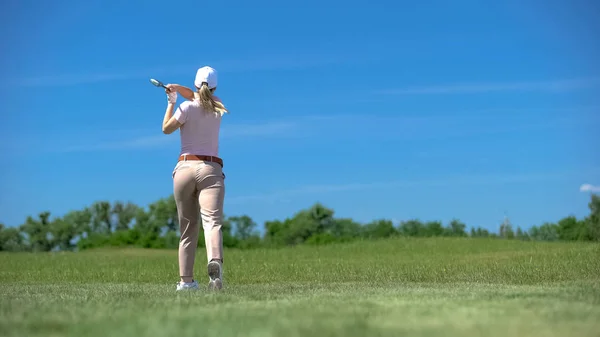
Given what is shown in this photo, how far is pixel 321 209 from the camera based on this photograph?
121 feet

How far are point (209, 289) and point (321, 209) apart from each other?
2796 centimetres

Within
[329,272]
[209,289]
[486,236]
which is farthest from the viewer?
[486,236]

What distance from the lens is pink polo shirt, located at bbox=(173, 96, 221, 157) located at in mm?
9211

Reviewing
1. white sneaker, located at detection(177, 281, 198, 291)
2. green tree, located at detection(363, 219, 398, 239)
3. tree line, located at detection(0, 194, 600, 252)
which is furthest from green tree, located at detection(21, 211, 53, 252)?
white sneaker, located at detection(177, 281, 198, 291)

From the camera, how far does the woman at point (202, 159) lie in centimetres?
912

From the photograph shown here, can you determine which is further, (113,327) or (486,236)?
(486,236)

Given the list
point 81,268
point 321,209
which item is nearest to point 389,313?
point 81,268

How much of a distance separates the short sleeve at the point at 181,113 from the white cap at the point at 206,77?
1.23 ft

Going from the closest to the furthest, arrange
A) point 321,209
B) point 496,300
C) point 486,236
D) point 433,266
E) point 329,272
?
1. point 496,300
2. point 329,272
3. point 433,266
4. point 486,236
5. point 321,209

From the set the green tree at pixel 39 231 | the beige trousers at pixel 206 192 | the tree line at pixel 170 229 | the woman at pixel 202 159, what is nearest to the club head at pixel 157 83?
the woman at pixel 202 159

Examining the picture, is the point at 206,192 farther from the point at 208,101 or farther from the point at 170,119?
the point at 208,101

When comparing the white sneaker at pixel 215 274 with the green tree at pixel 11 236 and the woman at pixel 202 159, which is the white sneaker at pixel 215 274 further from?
the green tree at pixel 11 236

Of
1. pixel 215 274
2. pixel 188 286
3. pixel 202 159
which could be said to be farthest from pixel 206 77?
pixel 188 286

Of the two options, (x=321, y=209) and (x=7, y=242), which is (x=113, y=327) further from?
(x=7, y=242)
